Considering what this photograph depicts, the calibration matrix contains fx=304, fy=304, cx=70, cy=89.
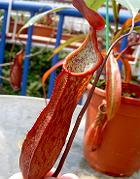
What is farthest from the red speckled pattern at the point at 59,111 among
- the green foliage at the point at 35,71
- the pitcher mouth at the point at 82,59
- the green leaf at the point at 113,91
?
the green foliage at the point at 35,71

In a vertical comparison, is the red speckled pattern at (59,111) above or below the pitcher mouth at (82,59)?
below

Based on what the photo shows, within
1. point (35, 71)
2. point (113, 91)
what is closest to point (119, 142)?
point (113, 91)

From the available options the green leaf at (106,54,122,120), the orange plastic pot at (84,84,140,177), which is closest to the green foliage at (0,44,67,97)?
the orange plastic pot at (84,84,140,177)

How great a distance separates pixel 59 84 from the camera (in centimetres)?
37

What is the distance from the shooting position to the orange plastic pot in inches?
23.9

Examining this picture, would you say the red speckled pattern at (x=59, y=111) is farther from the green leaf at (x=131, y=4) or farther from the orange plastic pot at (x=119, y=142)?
the orange plastic pot at (x=119, y=142)

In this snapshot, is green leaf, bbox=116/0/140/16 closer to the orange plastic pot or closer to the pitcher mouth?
the pitcher mouth

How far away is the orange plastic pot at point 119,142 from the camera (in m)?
0.61

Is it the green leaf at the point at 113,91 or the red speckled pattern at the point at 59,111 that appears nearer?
the red speckled pattern at the point at 59,111

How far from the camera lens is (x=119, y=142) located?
62cm

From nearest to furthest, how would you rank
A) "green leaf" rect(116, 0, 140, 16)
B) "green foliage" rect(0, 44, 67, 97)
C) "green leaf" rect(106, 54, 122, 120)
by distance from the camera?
1. "green leaf" rect(116, 0, 140, 16)
2. "green leaf" rect(106, 54, 122, 120)
3. "green foliage" rect(0, 44, 67, 97)

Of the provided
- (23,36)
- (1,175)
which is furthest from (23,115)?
(23,36)

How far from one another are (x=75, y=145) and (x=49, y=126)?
15.6 inches

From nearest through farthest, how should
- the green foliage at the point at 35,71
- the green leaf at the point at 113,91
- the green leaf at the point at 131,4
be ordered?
1. the green leaf at the point at 131,4
2. the green leaf at the point at 113,91
3. the green foliage at the point at 35,71
